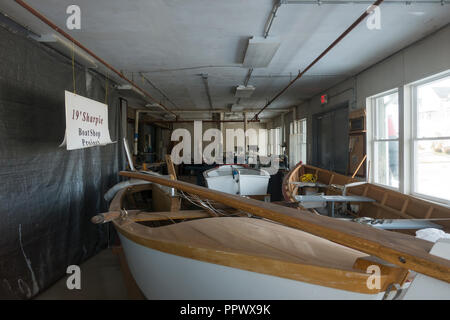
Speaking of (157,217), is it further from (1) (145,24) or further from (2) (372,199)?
(2) (372,199)

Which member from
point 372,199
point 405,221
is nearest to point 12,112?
point 405,221

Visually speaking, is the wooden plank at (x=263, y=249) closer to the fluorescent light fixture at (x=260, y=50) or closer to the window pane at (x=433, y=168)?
the fluorescent light fixture at (x=260, y=50)

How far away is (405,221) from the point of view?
243 centimetres

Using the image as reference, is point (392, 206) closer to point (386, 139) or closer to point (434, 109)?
point (434, 109)

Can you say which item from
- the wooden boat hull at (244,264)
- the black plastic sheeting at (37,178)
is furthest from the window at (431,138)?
the black plastic sheeting at (37,178)

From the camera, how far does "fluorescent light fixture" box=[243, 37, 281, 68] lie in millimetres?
3340

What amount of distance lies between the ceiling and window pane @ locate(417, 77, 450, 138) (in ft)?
2.40

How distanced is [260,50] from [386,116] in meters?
2.80

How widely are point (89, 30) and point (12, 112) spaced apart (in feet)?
4.56

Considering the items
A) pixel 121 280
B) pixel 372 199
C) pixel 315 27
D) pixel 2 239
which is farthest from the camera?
pixel 372 199

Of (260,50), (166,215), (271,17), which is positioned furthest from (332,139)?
(166,215)

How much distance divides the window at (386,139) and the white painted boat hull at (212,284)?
4.21 meters

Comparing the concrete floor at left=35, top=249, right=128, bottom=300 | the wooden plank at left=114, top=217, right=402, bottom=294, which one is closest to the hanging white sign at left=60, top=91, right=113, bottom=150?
the wooden plank at left=114, top=217, right=402, bottom=294
